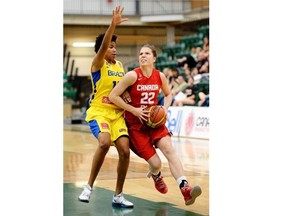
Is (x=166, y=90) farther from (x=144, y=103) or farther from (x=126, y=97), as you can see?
(x=126, y=97)

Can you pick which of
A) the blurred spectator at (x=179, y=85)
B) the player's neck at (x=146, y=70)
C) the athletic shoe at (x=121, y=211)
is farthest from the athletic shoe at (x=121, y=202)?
the blurred spectator at (x=179, y=85)

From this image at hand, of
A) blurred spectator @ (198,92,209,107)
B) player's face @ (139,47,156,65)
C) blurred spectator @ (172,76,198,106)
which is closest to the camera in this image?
player's face @ (139,47,156,65)

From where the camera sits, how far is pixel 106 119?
7.82 m

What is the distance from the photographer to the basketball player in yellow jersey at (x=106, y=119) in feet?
25.0

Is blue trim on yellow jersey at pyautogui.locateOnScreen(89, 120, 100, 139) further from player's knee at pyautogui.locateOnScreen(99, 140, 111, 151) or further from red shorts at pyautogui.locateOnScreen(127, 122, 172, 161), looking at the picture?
red shorts at pyautogui.locateOnScreen(127, 122, 172, 161)

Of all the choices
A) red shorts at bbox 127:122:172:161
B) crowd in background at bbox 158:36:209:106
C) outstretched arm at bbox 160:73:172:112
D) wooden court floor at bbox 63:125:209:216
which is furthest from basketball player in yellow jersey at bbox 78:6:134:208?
crowd in background at bbox 158:36:209:106

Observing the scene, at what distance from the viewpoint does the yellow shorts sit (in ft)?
25.2

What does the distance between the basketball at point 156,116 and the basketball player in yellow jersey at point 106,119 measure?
1.21 feet

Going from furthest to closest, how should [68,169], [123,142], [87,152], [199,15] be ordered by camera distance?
A: [199,15] → [87,152] → [68,169] → [123,142]
